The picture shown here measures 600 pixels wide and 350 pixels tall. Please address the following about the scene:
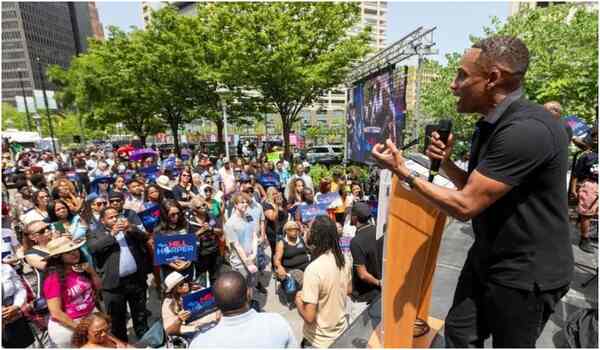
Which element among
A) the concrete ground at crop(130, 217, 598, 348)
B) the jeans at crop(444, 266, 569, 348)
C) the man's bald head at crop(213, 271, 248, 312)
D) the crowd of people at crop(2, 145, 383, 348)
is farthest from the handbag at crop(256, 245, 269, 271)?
the jeans at crop(444, 266, 569, 348)

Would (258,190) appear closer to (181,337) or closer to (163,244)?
(163,244)

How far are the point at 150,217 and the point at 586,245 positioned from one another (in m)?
6.99

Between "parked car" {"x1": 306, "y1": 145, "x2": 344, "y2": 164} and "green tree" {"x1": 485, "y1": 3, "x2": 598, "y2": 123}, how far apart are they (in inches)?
433

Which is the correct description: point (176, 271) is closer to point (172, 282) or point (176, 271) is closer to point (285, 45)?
point (172, 282)

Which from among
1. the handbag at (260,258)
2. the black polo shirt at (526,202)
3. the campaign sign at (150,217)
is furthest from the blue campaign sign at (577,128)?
the campaign sign at (150,217)

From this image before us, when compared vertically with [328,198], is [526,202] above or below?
above

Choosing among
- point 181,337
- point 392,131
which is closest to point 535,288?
point 181,337

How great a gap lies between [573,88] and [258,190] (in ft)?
34.3

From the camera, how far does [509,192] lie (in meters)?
1.37

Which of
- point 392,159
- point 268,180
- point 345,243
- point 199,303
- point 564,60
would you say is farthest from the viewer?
point 564,60

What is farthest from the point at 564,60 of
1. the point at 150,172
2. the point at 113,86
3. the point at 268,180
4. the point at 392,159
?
the point at 113,86

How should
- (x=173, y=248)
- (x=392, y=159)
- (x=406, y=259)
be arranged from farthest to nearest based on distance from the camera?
(x=173, y=248), (x=406, y=259), (x=392, y=159)

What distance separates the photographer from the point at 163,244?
378cm

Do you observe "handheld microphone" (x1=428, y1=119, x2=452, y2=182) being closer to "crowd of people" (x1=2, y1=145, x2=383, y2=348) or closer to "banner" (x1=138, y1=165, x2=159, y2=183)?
"crowd of people" (x1=2, y1=145, x2=383, y2=348)
